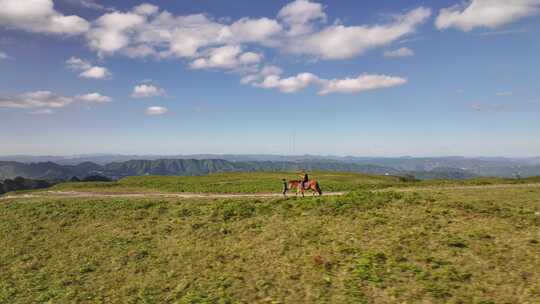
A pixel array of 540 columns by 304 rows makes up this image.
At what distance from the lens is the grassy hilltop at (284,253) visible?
12203 millimetres

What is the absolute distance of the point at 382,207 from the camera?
74.0ft

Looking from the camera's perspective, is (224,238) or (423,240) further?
(224,238)

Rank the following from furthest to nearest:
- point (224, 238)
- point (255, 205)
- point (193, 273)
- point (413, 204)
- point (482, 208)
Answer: point (255, 205)
point (413, 204)
point (482, 208)
point (224, 238)
point (193, 273)

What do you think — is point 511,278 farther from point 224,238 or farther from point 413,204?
point 224,238

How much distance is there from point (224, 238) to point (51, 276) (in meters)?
8.21

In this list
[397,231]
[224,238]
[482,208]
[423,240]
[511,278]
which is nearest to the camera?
[511,278]

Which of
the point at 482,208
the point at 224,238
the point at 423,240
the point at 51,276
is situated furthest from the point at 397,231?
the point at 51,276

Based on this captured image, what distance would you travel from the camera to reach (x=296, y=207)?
78.8 feet

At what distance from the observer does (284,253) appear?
1605 centimetres

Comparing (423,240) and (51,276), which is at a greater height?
(423,240)

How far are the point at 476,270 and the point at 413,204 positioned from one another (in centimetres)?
1017

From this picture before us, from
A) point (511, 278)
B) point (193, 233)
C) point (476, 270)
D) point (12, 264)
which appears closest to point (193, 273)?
point (193, 233)

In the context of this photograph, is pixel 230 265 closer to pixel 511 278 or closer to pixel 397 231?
pixel 397 231

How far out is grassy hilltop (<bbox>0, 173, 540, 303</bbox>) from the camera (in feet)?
40.0
